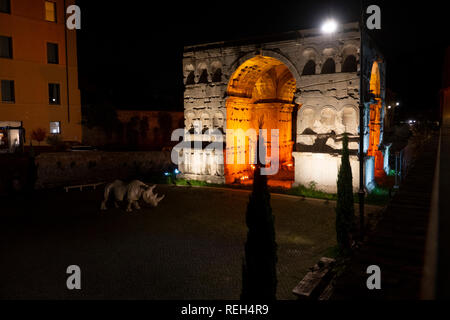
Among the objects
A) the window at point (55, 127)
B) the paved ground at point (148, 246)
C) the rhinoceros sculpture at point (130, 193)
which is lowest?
the paved ground at point (148, 246)

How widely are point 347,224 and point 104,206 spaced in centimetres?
917

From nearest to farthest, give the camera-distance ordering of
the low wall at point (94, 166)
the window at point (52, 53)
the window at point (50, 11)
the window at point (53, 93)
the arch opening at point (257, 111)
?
the arch opening at point (257, 111) < the low wall at point (94, 166) < the window at point (50, 11) < the window at point (52, 53) < the window at point (53, 93)

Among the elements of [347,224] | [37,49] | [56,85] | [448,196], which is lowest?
[347,224]

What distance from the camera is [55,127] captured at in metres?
24.9

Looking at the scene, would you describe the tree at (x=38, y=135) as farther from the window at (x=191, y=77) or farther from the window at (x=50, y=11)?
the window at (x=191, y=77)

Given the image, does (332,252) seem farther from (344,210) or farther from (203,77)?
(203,77)

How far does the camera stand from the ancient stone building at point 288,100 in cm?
1485

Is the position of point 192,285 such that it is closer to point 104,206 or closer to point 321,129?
point 104,206

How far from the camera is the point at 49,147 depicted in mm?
23000

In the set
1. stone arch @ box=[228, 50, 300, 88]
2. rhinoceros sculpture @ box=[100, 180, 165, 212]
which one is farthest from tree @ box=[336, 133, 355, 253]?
stone arch @ box=[228, 50, 300, 88]

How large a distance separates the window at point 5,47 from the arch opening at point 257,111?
50.1 ft

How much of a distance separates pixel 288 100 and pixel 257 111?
2.33m

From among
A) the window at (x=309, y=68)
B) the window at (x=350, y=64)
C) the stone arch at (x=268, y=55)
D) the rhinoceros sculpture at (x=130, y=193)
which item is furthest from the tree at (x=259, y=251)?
the stone arch at (x=268, y=55)
